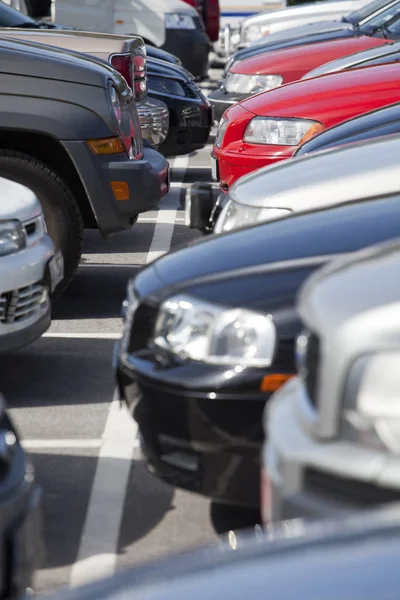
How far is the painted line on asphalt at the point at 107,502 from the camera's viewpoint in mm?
3836

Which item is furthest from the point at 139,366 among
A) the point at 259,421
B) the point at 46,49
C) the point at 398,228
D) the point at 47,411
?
the point at 46,49

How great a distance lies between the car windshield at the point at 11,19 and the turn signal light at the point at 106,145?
4.68m

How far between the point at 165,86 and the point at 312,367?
8068 millimetres

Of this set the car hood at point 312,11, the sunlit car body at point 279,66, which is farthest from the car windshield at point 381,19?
the car hood at point 312,11

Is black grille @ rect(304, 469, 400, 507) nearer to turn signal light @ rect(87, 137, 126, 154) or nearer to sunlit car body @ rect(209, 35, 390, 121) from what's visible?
turn signal light @ rect(87, 137, 126, 154)

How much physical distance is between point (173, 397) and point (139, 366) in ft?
0.73

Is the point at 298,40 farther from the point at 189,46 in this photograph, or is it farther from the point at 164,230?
the point at 189,46

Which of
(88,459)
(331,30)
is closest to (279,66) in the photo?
(331,30)

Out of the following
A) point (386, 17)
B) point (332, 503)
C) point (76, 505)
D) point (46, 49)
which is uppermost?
point (332, 503)

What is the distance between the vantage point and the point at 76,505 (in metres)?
4.31

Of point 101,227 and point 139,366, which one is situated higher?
point 139,366

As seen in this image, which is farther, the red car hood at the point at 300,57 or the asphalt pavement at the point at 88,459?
the red car hood at the point at 300,57

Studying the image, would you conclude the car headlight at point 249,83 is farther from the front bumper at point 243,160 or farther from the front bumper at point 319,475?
the front bumper at point 319,475

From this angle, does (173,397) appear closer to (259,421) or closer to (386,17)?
(259,421)
